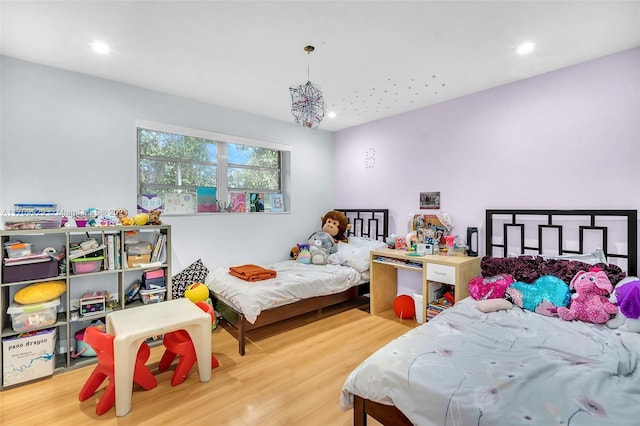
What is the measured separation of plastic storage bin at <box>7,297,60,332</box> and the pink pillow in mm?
3438

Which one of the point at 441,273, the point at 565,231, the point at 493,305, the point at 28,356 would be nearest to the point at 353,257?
the point at 441,273

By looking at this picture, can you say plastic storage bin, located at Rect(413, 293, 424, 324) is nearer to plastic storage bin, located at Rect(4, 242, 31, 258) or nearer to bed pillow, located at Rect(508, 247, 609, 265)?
bed pillow, located at Rect(508, 247, 609, 265)

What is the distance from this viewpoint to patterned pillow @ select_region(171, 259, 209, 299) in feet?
10.2

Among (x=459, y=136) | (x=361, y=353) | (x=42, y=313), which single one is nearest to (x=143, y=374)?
(x=42, y=313)

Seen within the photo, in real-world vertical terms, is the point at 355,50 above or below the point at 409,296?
above

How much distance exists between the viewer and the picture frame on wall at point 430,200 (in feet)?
11.5

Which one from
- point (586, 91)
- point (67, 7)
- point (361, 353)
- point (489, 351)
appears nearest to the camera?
point (489, 351)

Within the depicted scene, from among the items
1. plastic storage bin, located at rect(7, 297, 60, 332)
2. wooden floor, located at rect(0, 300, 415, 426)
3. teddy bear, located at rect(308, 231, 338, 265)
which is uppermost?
teddy bear, located at rect(308, 231, 338, 265)

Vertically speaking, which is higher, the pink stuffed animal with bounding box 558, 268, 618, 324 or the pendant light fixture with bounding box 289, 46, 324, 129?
the pendant light fixture with bounding box 289, 46, 324, 129

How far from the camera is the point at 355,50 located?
229cm

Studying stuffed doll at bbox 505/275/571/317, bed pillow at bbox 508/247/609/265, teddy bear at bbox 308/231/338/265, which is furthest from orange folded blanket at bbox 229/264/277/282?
bed pillow at bbox 508/247/609/265

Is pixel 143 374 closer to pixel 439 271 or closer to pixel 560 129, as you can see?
pixel 439 271

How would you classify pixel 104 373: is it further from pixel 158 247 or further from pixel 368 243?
pixel 368 243

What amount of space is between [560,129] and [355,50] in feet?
6.39
